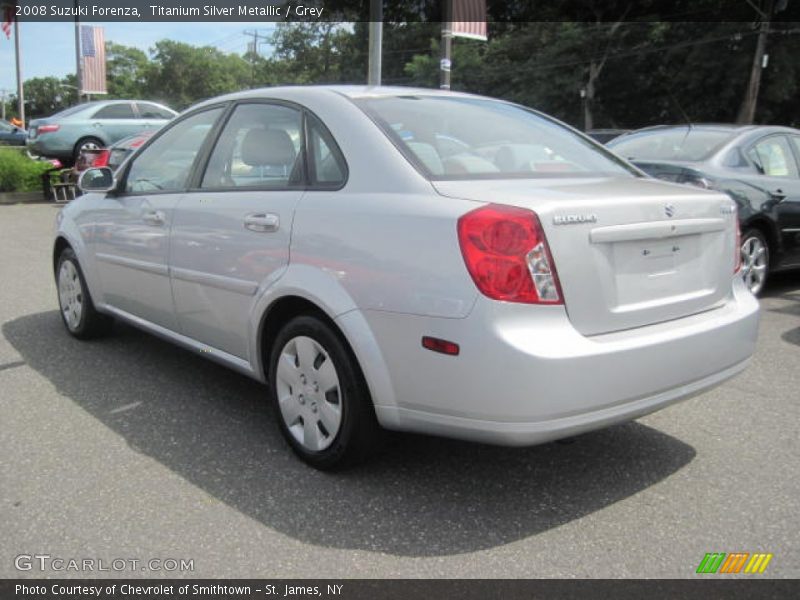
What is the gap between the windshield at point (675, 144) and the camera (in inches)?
255

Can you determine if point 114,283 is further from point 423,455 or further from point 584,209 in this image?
point 584,209

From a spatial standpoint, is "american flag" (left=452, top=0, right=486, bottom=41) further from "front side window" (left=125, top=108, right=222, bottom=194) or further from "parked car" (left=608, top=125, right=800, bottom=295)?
"front side window" (left=125, top=108, right=222, bottom=194)

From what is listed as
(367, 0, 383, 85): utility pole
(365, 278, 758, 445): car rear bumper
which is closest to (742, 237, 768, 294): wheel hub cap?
(365, 278, 758, 445): car rear bumper

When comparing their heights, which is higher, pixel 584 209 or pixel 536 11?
pixel 536 11

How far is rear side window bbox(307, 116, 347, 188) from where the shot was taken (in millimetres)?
3055

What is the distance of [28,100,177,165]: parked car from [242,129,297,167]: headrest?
12792 mm

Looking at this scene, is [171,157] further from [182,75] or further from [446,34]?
[182,75]

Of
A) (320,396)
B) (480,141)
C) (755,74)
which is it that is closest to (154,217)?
(320,396)

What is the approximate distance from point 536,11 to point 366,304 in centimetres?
4357

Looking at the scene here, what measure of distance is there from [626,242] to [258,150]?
1.81m

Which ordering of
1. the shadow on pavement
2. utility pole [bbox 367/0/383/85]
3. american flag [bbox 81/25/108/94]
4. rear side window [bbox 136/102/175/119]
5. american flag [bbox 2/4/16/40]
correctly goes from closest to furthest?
the shadow on pavement, utility pole [bbox 367/0/383/85], rear side window [bbox 136/102/175/119], american flag [bbox 81/25/108/94], american flag [bbox 2/4/16/40]

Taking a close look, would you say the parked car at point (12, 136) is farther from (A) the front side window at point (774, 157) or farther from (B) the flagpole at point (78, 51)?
(A) the front side window at point (774, 157)
